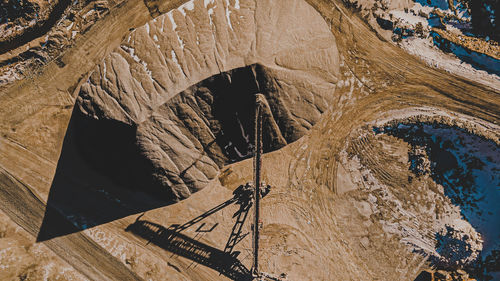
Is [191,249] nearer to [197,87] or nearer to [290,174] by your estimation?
[290,174]

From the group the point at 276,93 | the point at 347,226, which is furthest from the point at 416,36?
the point at 347,226

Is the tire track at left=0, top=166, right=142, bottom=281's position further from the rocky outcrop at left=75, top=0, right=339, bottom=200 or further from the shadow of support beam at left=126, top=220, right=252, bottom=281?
the rocky outcrop at left=75, top=0, right=339, bottom=200

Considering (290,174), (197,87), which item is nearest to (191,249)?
(290,174)

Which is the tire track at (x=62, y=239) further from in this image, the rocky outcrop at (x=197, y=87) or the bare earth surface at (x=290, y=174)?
the rocky outcrop at (x=197, y=87)

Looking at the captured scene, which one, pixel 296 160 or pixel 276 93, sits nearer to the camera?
pixel 276 93

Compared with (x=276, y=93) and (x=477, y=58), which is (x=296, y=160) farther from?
(x=477, y=58)

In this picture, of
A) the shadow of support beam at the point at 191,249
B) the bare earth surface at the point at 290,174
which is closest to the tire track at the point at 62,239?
the bare earth surface at the point at 290,174

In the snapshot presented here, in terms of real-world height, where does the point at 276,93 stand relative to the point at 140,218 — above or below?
above

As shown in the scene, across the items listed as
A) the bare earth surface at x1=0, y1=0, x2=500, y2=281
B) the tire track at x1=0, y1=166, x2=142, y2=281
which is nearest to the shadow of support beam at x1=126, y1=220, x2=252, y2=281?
the bare earth surface at x1=0, y1=0, x2=500, y2=281
